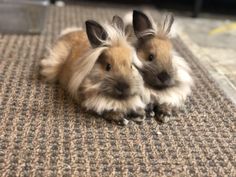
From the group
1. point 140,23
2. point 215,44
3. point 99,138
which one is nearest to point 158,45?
point 140,23

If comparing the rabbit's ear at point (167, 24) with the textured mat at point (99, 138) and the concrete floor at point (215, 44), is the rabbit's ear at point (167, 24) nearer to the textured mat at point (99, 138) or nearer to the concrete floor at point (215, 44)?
the textured mat at point (99, 138)

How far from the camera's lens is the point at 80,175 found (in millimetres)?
1374

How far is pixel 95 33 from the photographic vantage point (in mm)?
1734

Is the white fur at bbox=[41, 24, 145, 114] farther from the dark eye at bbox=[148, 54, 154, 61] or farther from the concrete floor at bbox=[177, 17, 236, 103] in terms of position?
the concrete floor at bbox=[177, 17, 236, 103]

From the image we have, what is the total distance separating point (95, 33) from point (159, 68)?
0.31 meters

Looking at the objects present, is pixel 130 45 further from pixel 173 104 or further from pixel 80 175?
pixel 80 175

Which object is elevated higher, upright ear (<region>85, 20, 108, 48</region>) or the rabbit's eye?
upright ear (<region>85, 20, 108, 48</region>)

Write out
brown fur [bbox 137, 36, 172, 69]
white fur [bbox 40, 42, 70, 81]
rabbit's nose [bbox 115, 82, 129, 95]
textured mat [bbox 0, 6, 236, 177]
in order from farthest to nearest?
white fur [bbox 40, 42, 70, 81]
brown fur [bbox 137, 36, 172, 69]
rabbit's nose [bbox 115, 82, 129, 95]
textured mat [bbox 0, 6, 236, 177]

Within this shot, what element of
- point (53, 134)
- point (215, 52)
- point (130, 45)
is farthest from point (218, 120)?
point (215, 52)

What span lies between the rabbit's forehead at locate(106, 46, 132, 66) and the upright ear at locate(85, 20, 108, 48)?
61 mm

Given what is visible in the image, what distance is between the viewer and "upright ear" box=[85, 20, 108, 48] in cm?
172

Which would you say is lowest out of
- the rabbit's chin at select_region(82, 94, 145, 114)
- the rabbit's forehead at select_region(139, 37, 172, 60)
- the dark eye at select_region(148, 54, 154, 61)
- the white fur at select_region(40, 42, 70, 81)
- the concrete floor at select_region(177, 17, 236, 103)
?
the concrete floor at select_region(177, 17, 236, 103)

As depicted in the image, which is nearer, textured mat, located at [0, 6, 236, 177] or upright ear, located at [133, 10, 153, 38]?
textured mat, located at [0, 6, 236, 177]

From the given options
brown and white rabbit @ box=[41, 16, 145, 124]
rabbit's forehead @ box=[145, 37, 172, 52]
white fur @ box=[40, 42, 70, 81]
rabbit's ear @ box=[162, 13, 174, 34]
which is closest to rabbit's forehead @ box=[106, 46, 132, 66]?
brown and white rabbit @ box=[41, 16, 145, 124]
